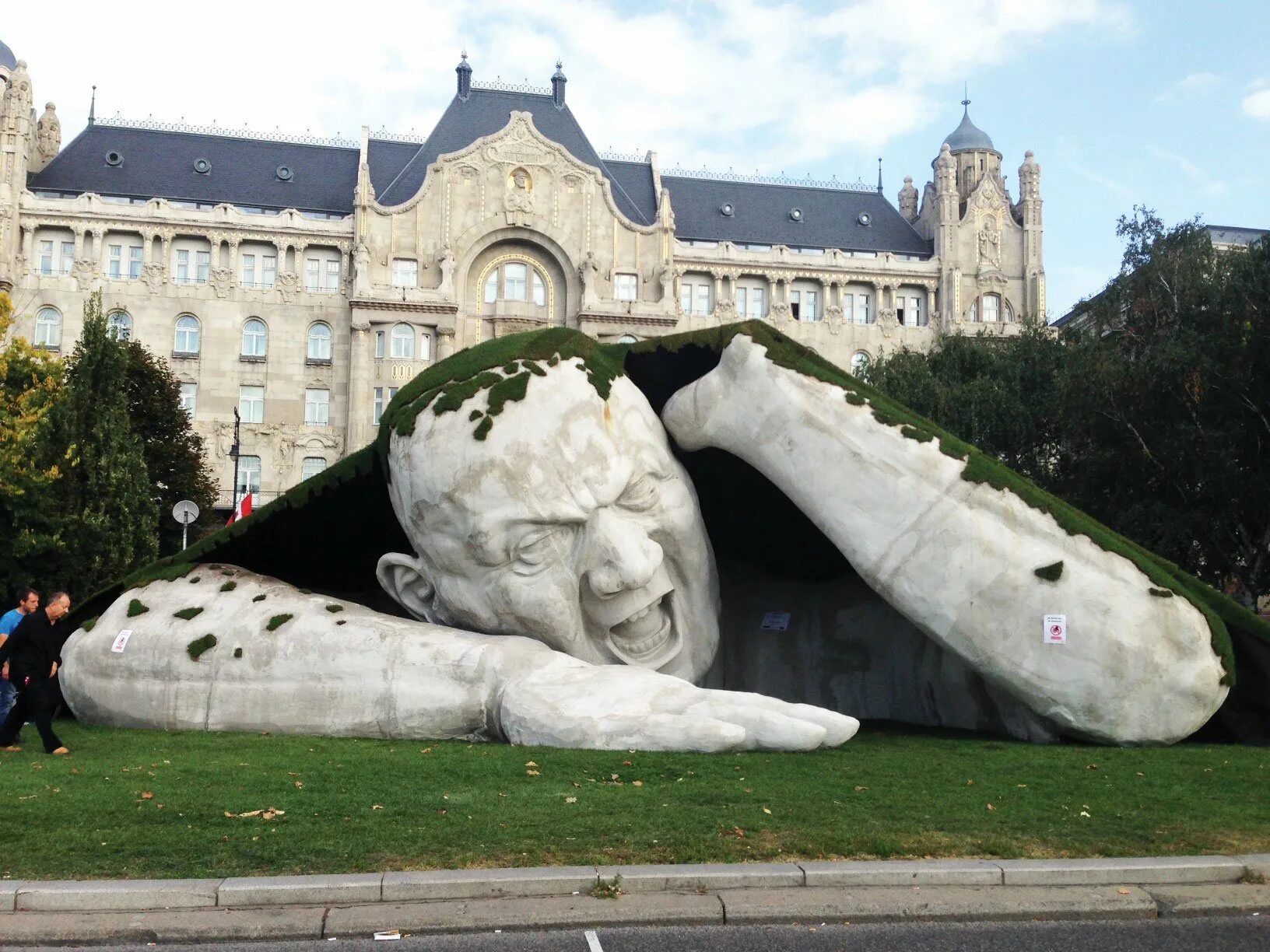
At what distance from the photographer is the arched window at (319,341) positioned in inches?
2231

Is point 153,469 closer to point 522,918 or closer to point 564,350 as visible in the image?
point 564,350

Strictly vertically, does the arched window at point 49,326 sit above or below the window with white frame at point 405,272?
below

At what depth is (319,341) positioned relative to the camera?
56.8 meters

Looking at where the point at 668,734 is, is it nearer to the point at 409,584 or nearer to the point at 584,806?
the point at 584,806

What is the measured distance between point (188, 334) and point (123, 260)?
462cm

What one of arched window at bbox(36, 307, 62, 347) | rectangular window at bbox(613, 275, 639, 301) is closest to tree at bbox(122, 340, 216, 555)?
arched window at bbox(36, 307, 62, 347)

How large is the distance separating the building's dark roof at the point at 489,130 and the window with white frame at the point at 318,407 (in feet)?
33.1

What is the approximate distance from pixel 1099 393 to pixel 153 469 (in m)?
27.9

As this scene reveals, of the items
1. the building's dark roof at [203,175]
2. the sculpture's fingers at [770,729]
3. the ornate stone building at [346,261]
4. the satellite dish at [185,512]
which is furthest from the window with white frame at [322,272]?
the sculpture's fingers at [770,729]

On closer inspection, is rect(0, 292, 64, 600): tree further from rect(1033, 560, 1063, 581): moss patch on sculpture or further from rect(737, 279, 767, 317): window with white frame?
rect(737, 279, 767, 317): window with white frame

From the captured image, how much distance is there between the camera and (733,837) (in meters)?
7.04

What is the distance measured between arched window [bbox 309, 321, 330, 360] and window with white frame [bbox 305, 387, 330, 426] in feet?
5.37

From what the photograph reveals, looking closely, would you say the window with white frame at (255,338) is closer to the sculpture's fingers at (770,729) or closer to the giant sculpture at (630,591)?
the giant sculpture at (630,591)

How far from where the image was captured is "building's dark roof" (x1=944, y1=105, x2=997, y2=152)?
65562 mm
